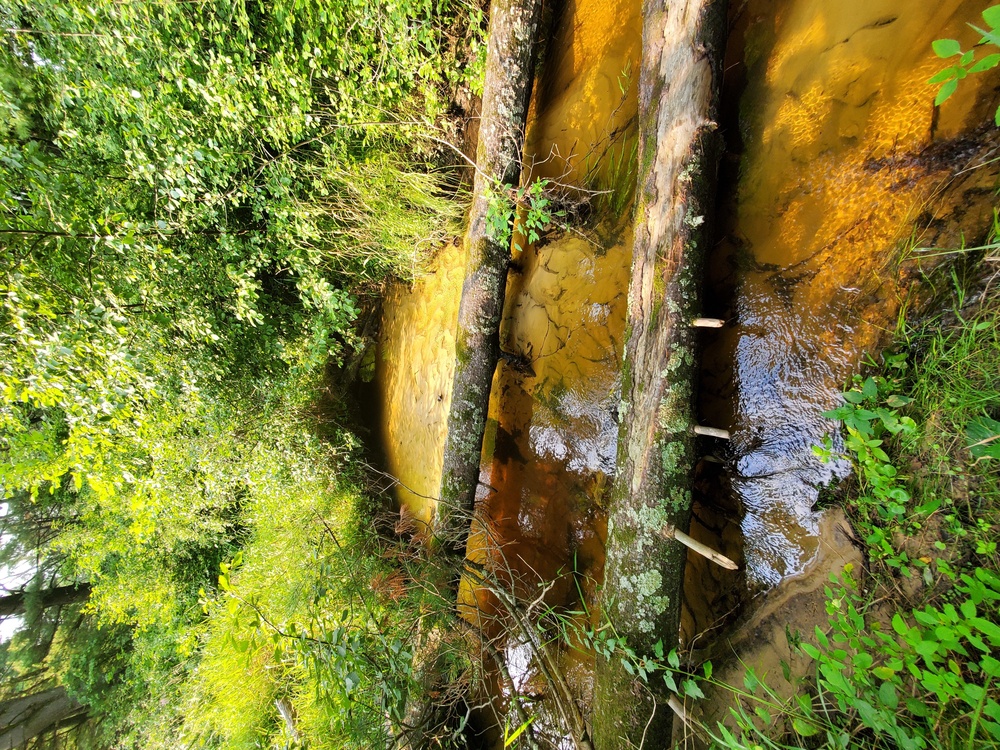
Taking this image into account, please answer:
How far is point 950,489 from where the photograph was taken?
154 cm

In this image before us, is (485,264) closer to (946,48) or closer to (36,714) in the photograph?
(946,48)

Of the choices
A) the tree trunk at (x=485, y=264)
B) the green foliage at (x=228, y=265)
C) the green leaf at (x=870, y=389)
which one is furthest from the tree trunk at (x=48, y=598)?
the green leaf at (x=870, y=389)

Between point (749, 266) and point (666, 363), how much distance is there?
683mm

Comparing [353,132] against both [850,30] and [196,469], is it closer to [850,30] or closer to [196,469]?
[850,30]

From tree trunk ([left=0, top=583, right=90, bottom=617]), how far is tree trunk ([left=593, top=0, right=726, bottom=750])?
1014cm

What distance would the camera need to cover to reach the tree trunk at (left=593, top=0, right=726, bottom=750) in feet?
6.65

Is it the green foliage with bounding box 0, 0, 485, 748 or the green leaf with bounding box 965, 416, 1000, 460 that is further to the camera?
the green foliage with bounding box 0, 0, 485, 748

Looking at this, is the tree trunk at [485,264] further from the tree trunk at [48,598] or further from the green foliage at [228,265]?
the tree trunk at [48,598]

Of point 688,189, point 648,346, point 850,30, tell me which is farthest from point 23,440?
point 850,30

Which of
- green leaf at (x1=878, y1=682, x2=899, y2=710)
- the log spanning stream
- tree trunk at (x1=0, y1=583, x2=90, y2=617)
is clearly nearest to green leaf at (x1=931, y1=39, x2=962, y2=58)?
the log spanning stream

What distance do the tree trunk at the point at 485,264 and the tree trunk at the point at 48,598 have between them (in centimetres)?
886

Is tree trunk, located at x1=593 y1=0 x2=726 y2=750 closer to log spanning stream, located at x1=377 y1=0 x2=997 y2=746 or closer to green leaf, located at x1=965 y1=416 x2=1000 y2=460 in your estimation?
log spanning stream, located at x1=377 y1=0 x2=997 y2=746

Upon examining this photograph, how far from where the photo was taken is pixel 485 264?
3.07m

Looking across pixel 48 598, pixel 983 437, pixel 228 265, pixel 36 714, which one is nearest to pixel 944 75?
pixel 983 437
